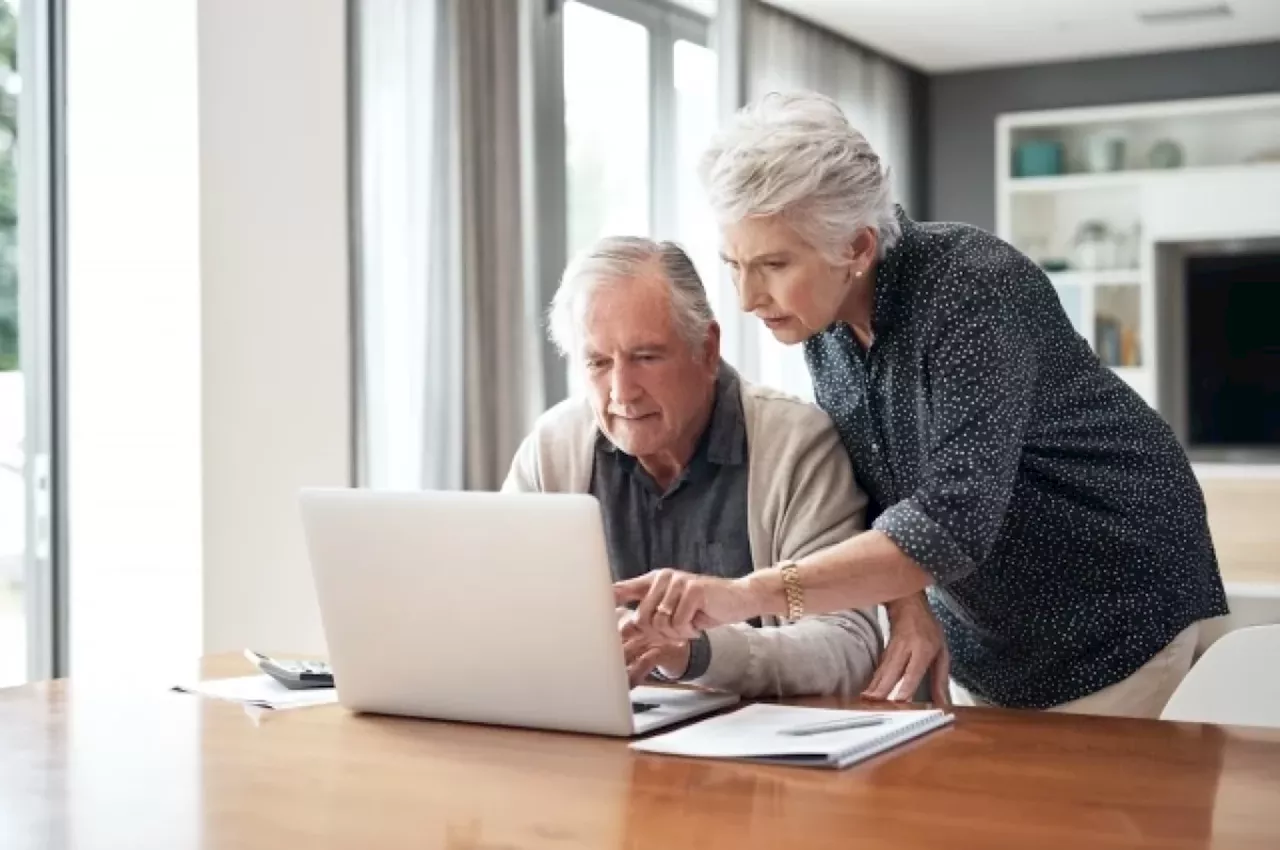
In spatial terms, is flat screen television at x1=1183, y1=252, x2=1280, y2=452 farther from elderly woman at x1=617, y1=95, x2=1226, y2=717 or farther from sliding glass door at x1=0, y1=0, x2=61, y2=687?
elderly woman at x1=617, y1=95, x2=1226, y2=717

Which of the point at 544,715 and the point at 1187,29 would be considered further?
the point at 1187,29

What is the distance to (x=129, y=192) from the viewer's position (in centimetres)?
348

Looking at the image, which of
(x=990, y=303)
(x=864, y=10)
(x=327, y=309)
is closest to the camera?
(x=990, y=303)

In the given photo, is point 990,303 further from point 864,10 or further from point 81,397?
point 864,10

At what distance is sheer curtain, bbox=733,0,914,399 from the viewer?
6254 mm

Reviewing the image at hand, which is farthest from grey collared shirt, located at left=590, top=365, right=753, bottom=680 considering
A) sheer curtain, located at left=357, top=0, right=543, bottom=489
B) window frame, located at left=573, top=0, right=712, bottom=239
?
window frame, located at left=573, top=0, right=712, bottom=239

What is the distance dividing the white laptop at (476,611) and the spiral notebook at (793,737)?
7 cm

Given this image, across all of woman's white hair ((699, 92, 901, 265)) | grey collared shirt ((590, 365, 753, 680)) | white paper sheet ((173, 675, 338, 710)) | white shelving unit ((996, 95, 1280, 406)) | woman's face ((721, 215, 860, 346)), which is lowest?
white paper sheet ((173, 675, 338, 710))

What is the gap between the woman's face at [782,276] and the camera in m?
1.81

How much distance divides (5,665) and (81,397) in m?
0.57

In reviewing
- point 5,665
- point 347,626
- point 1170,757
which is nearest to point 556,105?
point 5,665

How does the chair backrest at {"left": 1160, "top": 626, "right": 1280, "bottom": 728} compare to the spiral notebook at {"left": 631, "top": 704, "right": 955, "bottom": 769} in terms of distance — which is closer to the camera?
the spiral notebook at {"left": 631, "top": 704, "right": 955, "bottom": 769}

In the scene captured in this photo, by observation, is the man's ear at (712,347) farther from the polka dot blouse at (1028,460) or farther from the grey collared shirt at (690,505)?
the polka dot blouse at (1028,460)

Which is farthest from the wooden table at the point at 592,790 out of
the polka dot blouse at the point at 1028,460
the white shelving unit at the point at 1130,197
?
the white shelving unit at the point at 1130,197
